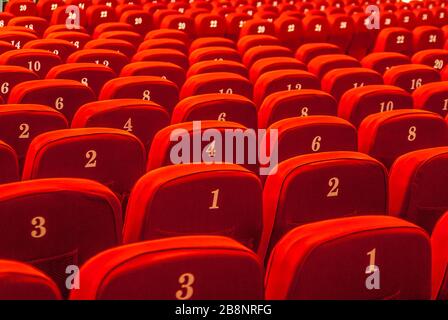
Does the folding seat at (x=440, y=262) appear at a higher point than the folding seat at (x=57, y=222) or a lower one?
lower

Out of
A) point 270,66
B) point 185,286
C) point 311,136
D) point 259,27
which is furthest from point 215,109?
→ point 259,27

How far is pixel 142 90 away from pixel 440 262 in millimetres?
1668

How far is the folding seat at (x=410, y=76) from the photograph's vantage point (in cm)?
355

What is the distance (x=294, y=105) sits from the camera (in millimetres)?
2855

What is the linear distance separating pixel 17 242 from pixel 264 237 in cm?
66

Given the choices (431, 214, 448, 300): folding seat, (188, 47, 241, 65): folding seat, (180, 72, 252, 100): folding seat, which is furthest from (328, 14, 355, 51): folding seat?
(431, 214, 448, 300): folding seat

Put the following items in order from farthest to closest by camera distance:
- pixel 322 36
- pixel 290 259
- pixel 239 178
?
pixel 322 36 < pixel 239 178 < pixel 290 259

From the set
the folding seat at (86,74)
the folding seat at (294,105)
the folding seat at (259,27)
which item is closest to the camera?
the folding seat at (294,105)

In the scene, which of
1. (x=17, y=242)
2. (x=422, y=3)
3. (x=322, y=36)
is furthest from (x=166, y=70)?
(x=422, y=3)

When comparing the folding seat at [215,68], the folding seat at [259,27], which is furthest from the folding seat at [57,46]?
the folding seat at [259,27]

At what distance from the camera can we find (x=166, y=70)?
3.46m

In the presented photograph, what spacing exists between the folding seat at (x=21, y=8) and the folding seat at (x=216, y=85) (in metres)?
3.18

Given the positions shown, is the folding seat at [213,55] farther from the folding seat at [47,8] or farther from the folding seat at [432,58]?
the folding seat at [47,8]
